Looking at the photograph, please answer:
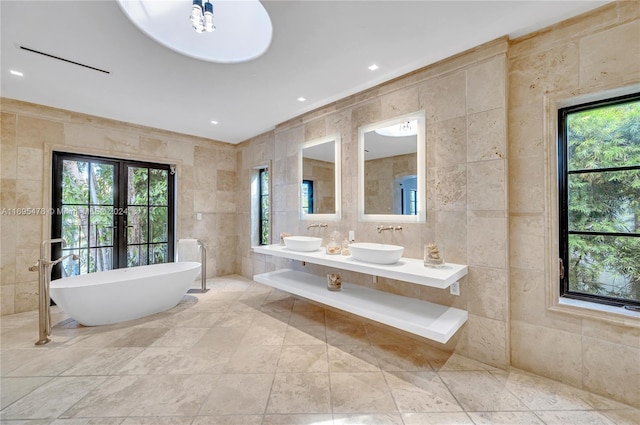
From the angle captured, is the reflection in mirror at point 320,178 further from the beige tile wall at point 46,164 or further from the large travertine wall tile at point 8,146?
the large travertine wall tile at point 8,146

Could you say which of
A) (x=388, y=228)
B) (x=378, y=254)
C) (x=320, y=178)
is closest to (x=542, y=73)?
(x=388, y=228)

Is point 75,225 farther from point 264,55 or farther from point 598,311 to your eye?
point 598,311

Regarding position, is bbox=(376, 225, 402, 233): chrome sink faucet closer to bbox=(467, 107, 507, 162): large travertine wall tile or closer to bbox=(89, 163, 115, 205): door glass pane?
bbox=(467, 107, 507, 162): large travertine wall tile

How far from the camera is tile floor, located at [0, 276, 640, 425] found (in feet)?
5.20

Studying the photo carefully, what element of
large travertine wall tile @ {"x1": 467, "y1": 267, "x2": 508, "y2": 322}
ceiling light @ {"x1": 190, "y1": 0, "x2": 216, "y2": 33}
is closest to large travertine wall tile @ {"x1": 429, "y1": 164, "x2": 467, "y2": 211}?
large travertine wall tile @ {"x1": 467, "y1": 267, "x2": 508, "y2": 322}

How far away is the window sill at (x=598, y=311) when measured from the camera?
163 centimetres

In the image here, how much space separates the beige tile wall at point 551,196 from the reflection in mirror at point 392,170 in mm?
738

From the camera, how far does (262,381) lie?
1915mm

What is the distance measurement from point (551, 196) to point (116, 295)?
4.28m

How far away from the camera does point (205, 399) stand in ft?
5.69

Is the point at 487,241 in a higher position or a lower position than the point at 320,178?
lower

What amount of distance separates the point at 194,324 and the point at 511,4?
4.06 m

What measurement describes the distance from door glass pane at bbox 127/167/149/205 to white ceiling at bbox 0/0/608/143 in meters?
1.07

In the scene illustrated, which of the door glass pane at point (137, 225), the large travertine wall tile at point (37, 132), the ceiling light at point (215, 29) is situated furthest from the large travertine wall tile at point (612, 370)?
the large travertine wall tile at point (37, 132)
